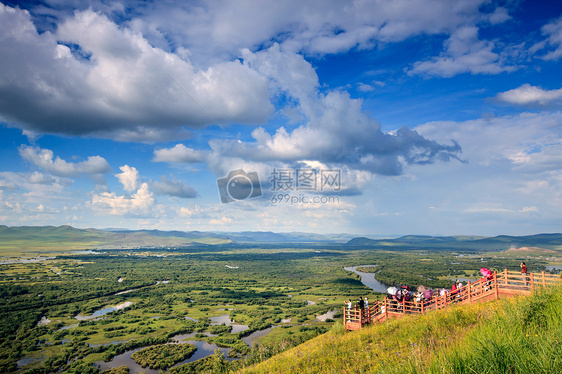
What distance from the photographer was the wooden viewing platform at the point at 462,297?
762 inches

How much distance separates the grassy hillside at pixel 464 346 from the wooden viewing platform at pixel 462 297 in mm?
2877

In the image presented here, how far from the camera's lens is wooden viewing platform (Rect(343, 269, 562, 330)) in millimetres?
19359

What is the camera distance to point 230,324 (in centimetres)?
7481

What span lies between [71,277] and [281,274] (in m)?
106

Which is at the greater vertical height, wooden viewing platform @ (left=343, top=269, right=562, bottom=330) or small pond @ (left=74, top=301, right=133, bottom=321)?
wooden viewing platform @ (left=343, top=269, right=562, bottom=330)

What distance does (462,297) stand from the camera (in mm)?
21094

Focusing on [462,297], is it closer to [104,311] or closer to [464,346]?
[464,346]

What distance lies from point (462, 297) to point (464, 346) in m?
19.0

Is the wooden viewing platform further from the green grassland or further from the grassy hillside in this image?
the green grassland

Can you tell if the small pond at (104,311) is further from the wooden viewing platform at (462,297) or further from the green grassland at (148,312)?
the wooden viewing platform at (462,297)

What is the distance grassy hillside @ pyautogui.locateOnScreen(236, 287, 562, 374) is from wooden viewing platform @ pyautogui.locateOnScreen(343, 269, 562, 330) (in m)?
2.88

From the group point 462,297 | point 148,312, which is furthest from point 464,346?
point 148,312

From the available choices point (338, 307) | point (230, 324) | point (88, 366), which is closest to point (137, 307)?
point (230, 324)

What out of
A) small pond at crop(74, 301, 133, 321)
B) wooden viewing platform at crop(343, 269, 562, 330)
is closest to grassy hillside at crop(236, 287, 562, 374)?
wooden viewing platform at crop(343, 269, 562, 330)
